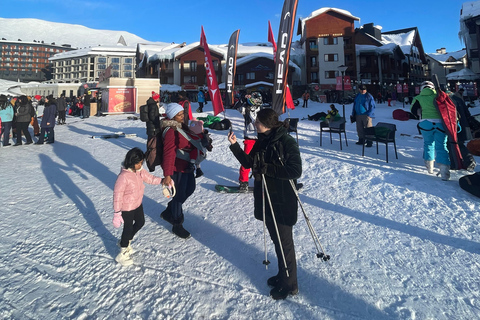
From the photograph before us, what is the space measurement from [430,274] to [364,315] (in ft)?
3.02

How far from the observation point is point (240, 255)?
286cm

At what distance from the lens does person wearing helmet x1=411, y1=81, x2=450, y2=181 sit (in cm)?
466

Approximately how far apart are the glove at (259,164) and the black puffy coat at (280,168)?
4 centimetres

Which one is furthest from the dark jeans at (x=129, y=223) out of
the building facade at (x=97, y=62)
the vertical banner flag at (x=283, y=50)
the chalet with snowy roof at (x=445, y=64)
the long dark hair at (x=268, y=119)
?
the building facade at (x=97, y=62)

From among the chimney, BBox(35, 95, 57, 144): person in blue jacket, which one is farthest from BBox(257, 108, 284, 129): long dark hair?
the chimney

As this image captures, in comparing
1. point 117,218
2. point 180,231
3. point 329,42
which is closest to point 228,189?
point 180,231

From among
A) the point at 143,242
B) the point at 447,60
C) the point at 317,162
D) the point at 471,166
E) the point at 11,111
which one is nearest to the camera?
the point at 143,242

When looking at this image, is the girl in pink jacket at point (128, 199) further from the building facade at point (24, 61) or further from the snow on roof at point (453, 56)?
the building facade at point (24, 61)

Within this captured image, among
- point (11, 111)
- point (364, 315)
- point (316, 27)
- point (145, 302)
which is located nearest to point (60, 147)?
point (11, 111)

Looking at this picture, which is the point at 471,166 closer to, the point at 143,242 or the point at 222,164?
the point at 222,164

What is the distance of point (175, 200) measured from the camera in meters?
3.21

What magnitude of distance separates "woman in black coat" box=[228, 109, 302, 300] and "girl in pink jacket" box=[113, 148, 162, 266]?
1131 millimetres

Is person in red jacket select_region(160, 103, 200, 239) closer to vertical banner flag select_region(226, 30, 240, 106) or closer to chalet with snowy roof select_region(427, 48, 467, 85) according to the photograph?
vertical banner flag select_region(226, 30, 240, 106)

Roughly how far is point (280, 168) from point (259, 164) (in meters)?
0.17
